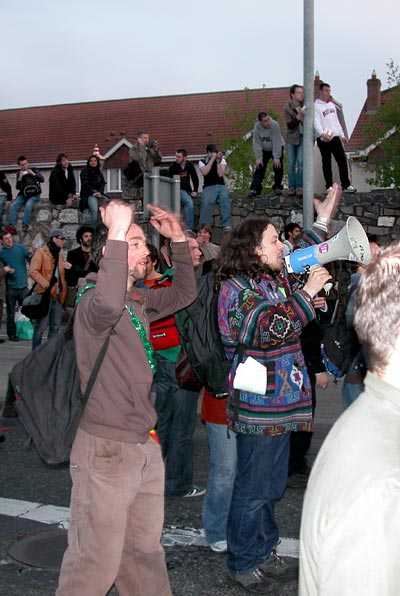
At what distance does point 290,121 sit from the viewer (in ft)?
48.5

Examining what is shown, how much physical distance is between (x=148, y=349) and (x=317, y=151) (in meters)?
11.6

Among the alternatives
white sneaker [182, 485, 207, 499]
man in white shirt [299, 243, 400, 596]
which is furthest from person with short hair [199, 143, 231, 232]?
man in white shirt [299, 243, 400, 596]

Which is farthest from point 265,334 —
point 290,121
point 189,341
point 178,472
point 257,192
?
point 257,192

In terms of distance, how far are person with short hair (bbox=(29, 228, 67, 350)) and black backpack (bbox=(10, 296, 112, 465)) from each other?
7.63 metres

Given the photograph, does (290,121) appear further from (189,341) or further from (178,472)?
(189,341)

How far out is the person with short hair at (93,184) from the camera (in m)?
17.5

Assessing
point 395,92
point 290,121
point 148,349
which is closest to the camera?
point 148,349

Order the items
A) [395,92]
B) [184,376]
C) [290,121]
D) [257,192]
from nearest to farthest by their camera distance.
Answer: [184,376] < [290,121] < [257,192] < [395,92]

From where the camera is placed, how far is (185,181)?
667 inches

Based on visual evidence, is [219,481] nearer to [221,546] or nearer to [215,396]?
[221,546]

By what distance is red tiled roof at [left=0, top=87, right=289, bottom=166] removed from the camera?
5575 cm

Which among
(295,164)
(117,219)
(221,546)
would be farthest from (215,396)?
(295,164)

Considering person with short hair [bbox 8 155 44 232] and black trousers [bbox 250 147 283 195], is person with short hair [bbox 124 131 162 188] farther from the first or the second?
person with short hair [bbox 8 155 44 232]

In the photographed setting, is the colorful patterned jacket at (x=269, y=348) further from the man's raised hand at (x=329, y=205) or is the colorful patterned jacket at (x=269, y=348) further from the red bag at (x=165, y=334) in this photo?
the red bag at (x=165, y=334)
